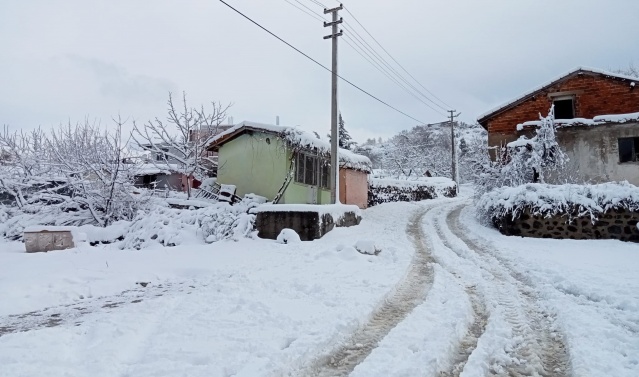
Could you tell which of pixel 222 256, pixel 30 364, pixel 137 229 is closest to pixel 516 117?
pixel 222 256

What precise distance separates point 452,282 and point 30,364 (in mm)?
5329

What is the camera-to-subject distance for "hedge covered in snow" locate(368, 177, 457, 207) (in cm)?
2422

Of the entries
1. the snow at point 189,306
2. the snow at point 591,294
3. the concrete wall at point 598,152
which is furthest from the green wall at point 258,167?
the concrete wall at point 598,152

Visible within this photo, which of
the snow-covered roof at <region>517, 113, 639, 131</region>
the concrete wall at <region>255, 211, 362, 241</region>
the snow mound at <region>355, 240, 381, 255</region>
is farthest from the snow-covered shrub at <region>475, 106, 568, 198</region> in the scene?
the snow mound at <region>355, 240, 381, 255</region>

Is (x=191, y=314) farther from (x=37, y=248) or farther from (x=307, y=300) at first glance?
(x=37, y=248)

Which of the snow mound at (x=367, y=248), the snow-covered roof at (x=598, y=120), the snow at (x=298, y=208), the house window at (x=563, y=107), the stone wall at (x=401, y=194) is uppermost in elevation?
the house window at (x=563, y=107)

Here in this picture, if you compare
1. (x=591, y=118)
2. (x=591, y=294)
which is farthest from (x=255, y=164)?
(x=591, y=118)

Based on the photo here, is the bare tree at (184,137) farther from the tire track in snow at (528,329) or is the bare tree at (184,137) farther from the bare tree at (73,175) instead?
the tire track in snow at (528,329)

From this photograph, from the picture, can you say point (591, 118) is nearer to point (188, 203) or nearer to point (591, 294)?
point (591, 294)

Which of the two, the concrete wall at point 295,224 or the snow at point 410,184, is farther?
the snow at point 410,184

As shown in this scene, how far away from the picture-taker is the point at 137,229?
38.2 ft

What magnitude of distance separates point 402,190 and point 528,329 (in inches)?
936

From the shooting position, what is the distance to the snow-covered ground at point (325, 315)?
2965 millimetres

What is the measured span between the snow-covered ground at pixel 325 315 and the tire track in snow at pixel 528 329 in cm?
2
